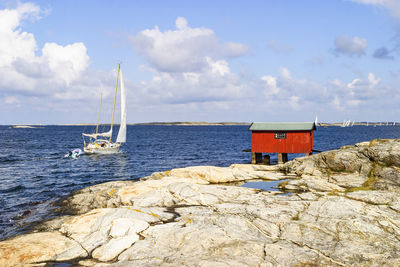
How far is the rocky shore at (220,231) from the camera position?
408 inches

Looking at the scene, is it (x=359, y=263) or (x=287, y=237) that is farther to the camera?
(x=287, y=237)

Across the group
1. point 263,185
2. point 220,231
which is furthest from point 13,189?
point 220,231

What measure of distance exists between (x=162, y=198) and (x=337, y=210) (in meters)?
9.66

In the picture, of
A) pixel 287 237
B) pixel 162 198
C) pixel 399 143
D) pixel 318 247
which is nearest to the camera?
pixel 318 247

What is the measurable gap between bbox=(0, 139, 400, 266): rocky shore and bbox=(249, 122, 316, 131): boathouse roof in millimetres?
16899

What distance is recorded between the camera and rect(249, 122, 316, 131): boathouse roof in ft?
121

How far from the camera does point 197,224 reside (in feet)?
42.6

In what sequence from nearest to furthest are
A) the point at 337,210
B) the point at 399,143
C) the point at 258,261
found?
the point at 258,261 → the point at 337,210 → the point at 399,143

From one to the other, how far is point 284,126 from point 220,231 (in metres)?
28.1

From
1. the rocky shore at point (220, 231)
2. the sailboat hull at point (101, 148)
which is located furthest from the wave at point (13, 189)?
the sailboat hull at point (101, 148)

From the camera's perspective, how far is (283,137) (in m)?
37.5

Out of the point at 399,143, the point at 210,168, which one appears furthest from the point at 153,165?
the point at 399,143

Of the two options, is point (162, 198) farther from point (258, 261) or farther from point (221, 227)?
point (258, 261)

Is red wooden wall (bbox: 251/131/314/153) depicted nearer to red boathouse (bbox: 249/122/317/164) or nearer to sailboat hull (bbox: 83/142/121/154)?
red boathouse (bbox: 249/122/317/164)
